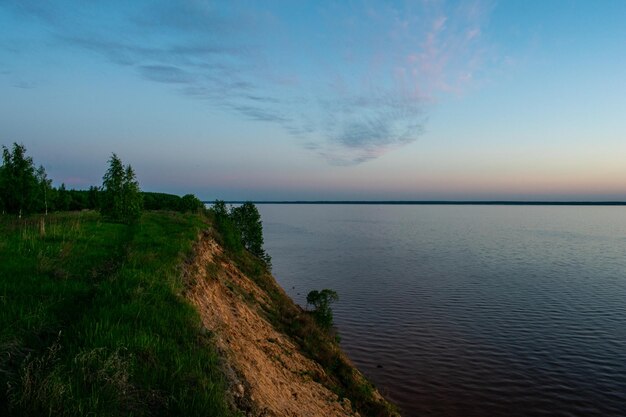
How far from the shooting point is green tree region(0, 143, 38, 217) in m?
→ 45.5

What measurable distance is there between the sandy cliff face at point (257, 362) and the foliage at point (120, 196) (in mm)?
15717

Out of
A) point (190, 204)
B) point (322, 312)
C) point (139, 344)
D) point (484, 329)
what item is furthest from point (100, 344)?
point (190, 204)

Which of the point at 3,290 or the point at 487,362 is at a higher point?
the point at 3,290

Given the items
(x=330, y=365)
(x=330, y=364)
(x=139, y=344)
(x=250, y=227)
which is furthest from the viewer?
(x=250, y=227)

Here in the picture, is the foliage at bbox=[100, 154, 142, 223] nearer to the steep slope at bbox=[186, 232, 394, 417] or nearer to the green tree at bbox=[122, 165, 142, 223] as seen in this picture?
the green tree at bbox=[122, 165, 142, 223]

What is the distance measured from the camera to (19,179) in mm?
45656

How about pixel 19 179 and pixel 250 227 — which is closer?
pixel 19 179

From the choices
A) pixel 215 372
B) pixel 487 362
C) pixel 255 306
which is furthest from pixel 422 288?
pixel 215 372

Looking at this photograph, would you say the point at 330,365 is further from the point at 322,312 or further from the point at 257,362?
the point at 322,312

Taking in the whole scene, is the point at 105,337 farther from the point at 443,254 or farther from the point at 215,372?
the point at 443,254

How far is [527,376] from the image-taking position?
1068 inches

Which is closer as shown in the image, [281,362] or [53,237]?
[281,362]

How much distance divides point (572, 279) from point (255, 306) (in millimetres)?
52485

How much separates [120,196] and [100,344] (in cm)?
3213
